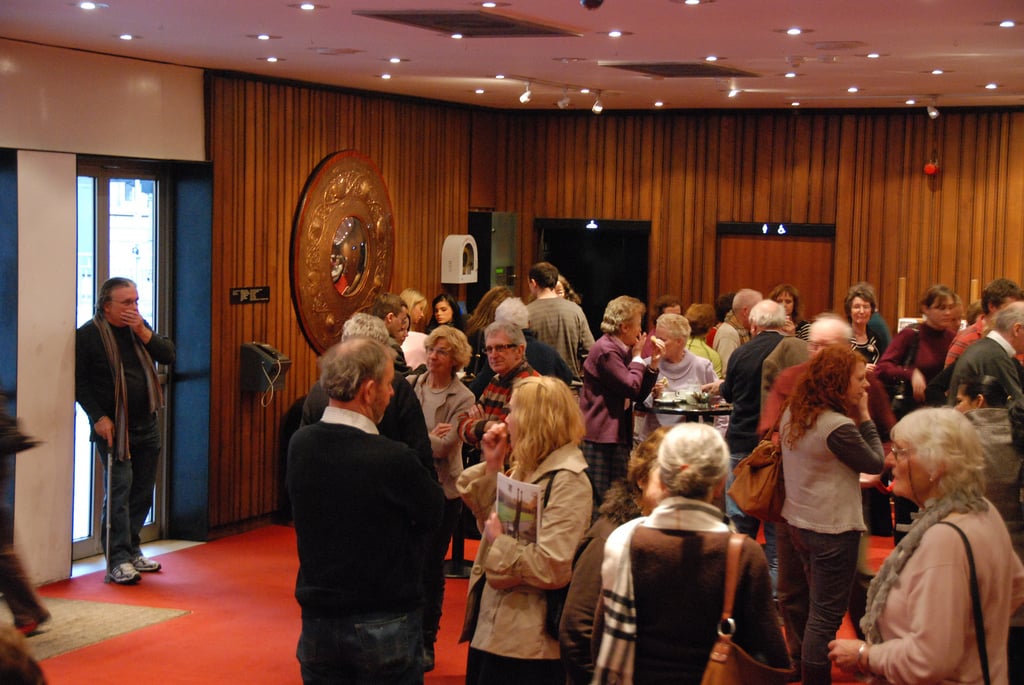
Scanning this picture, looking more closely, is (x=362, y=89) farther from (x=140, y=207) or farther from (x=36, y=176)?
(x=36, y=176)

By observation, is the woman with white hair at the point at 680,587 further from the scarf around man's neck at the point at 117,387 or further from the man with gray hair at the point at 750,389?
the scarf around man's neck at the point at 117,387

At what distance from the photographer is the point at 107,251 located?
26.5ft

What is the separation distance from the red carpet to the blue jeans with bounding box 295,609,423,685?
2062 millimetres

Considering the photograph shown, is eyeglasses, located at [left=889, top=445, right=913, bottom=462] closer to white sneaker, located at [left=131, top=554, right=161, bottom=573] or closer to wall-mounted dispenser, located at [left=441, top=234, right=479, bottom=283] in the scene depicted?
white sneaker, located at [left=131, top=554, right=161, bottom=573]

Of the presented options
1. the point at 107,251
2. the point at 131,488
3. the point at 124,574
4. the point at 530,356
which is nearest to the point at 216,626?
the point at 124,574

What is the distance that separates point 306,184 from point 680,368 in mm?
3459

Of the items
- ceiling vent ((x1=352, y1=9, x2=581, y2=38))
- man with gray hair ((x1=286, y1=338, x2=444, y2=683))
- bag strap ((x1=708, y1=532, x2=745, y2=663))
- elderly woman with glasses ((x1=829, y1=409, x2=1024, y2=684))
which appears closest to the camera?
bag strap ((x1=708, y1=532, x2=745, y2=663))

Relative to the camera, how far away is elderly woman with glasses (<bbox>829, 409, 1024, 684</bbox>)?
3.04 metres

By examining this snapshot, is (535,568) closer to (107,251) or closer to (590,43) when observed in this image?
(590,43)

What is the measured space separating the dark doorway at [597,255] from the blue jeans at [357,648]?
921 cm

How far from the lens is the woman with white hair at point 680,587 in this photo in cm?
288

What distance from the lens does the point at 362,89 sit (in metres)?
10.3

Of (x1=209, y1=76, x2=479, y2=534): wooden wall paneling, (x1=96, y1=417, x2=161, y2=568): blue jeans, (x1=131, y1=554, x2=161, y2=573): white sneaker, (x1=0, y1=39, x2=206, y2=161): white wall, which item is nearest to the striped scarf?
(x1=96, y1=417, x2=161, y2=568): blue jeans

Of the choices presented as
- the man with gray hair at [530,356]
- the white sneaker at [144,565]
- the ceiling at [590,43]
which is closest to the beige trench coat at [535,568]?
the man with gray hair at [530,356]
